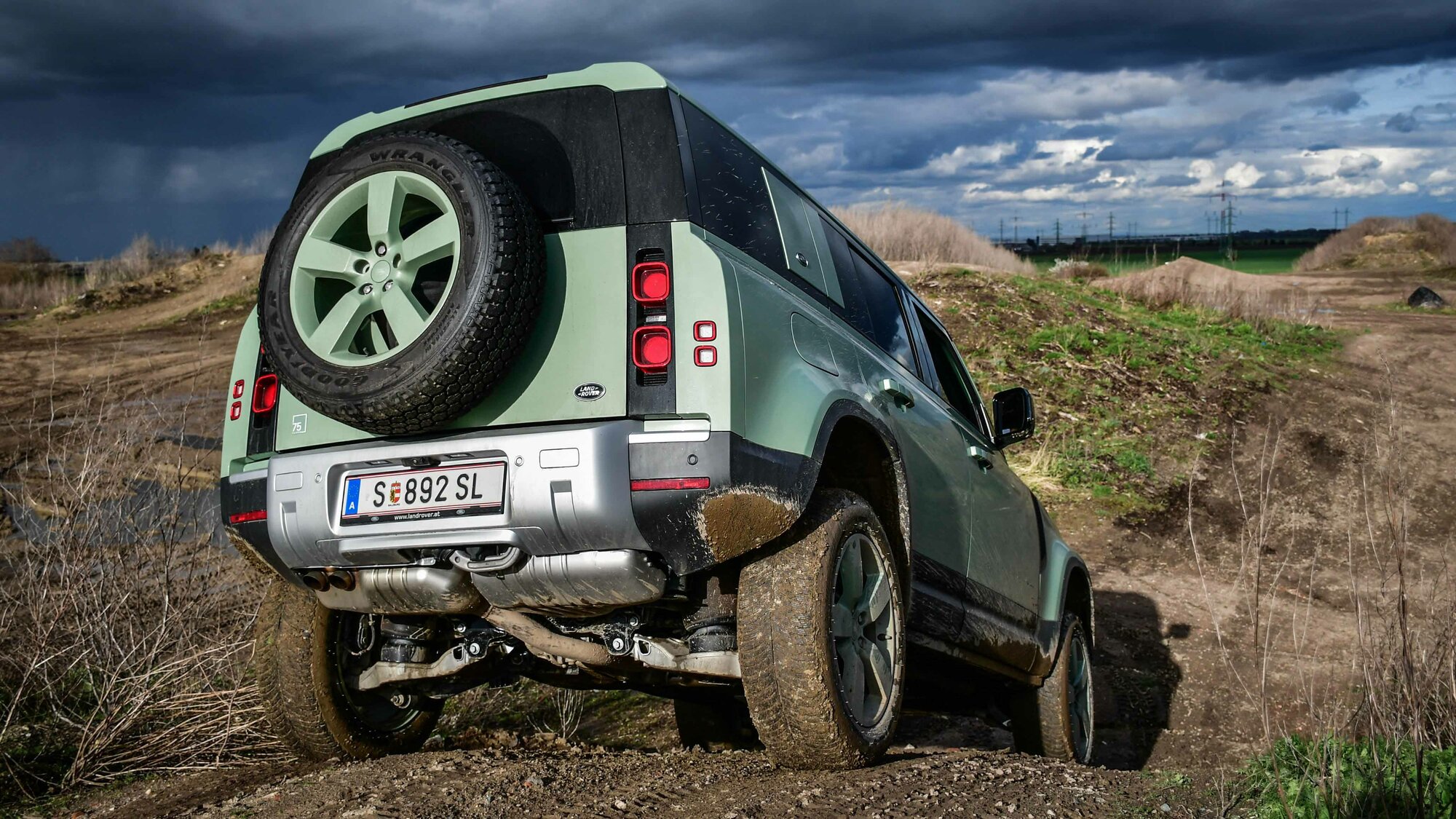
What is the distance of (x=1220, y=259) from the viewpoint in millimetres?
93875

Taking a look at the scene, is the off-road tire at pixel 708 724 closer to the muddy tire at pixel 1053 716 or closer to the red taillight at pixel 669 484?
the muddy tire at pixel 1053 716

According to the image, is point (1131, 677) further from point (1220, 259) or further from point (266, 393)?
point (1220, 259)

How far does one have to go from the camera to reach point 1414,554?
11.2 metres

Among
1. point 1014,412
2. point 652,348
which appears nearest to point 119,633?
point 652,348

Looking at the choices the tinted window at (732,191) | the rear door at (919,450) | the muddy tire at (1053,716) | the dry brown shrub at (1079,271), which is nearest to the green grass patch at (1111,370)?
the muddy tire at (1053,716)

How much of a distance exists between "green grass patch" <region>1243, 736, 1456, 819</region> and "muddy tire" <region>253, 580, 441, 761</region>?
2.97 meters

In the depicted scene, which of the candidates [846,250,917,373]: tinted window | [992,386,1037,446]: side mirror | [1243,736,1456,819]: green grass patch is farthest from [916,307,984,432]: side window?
[1243,736,1456,819]: green grass patch

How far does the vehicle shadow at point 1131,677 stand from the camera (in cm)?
738

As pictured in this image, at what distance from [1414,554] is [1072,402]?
4.73 metres

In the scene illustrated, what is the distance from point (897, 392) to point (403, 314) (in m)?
1.86

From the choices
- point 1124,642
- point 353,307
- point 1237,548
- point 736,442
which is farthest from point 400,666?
point 1237,548

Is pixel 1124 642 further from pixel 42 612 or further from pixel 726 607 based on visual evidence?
pixel 42 612

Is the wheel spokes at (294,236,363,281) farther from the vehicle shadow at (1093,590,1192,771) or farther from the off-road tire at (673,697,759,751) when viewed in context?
the vehicle shadow at (1093,590,1192,771)

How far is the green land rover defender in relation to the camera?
10.0ft
